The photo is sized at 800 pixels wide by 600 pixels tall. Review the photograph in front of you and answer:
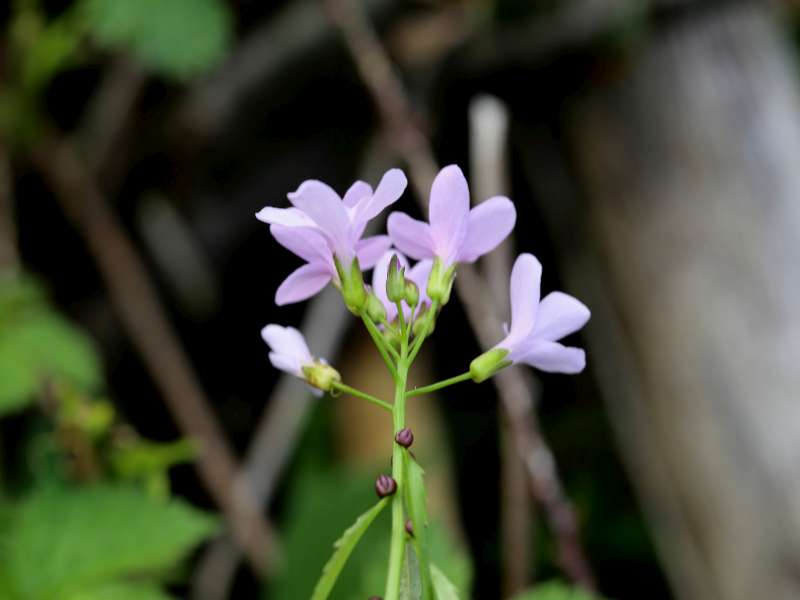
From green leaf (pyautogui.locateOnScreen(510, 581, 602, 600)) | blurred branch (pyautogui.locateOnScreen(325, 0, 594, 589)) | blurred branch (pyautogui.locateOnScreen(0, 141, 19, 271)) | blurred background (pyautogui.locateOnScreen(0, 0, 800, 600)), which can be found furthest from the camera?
blurred branch (pyautogui.locateOnScreen(0, 141, 19, 271))

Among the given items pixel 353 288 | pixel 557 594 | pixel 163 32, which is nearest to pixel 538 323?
pixel 353 288

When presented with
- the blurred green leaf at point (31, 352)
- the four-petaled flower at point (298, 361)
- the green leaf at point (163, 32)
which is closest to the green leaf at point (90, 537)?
the blurred green leaf at point (31, 352)

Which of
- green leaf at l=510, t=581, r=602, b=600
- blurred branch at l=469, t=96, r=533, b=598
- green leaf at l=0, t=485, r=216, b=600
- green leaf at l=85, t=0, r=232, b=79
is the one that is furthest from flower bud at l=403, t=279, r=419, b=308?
green leaf at l=85, t=0, r=232, b=79

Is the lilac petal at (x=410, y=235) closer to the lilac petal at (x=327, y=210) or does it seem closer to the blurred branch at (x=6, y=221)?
the lilac petal at (x=327, y=210)

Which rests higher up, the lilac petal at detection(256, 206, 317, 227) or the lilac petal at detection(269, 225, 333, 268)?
the lilac petal at detection(256, 206, 317, 227)

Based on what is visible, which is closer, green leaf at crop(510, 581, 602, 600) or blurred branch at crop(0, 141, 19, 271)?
green leaf at crop(510, 581, 602, 600)

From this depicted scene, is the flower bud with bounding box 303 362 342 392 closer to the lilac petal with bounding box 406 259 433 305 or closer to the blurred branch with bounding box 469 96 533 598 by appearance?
the lilac petal with bounding box 406 259 433 305

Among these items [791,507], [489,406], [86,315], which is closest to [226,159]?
[86,315]
